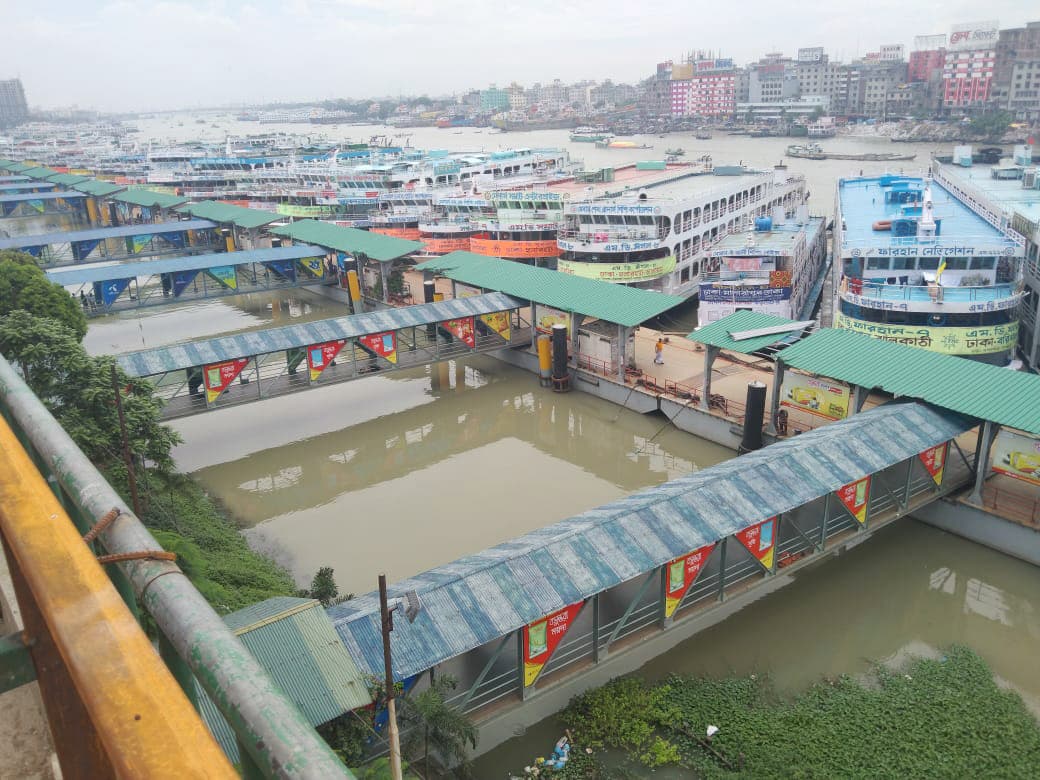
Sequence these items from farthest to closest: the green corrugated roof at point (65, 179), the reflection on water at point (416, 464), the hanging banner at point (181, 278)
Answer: the green corrugated roof at point (65, 179) → the hanging banner at point (181, 278) → the reflection on water at point (416, 464)

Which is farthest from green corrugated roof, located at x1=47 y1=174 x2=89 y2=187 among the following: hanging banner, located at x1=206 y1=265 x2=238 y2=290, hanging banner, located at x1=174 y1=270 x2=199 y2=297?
hanging banner, located at x1=174 y1=270 x2=199 y2=297

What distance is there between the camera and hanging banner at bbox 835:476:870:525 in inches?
566

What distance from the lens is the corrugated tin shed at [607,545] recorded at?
10391 mm

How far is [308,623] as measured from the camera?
9.81 m

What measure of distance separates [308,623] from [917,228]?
1020 inches

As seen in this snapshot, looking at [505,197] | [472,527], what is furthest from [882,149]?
[472,527]

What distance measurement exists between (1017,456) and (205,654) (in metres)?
17.6

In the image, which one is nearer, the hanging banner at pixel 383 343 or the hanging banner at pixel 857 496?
the hanging banner at pixel 857 496

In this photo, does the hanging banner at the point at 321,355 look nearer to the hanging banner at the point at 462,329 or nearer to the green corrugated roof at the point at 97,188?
the hanging banner at the point at 462,329

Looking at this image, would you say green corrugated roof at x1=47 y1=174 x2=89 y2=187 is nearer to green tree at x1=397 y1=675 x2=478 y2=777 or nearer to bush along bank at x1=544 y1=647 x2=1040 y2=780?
green tree at x1=397 y1=675 x2=478 y2=777

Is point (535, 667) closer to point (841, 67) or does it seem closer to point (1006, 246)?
point (1006, 246)

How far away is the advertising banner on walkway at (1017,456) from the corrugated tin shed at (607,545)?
117 cm

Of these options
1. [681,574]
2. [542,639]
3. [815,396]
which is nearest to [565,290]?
[815,396]

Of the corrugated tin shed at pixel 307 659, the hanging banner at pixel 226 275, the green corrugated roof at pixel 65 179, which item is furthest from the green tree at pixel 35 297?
the green corrugated roof at pixel 65 179
